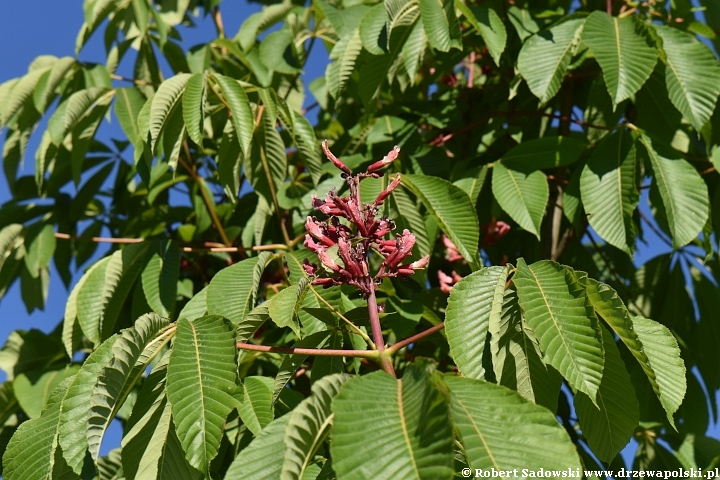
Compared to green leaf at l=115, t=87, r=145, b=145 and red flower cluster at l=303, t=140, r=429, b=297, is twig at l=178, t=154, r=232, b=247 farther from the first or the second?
red flower cluster at l=303, t=140, r=429, b=297

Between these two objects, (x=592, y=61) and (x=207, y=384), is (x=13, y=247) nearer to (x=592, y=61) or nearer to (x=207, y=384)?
(x=207, y=384)

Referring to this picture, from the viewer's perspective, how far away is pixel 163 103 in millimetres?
1854

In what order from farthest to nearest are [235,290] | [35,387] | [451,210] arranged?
[35,387], [451,210], [235,290]

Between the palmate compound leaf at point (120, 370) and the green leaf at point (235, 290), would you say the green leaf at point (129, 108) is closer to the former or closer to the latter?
the green leaf at point (235, 290)

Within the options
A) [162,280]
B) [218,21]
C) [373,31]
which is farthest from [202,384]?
[218,21]

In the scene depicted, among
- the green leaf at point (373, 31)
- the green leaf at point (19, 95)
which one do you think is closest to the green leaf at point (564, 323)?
the green leaf at point (373, 31)

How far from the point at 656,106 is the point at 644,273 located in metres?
0.66

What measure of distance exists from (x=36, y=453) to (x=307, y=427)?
48 cm

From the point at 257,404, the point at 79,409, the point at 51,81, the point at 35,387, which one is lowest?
the point at 35,387

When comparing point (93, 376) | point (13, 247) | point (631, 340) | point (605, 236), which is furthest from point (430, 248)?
point (13, 247)

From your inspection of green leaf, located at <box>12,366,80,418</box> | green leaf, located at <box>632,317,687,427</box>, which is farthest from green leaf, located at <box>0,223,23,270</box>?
green leaf, located at <box>632,317,687,427</box>

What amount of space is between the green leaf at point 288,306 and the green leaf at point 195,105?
658mm

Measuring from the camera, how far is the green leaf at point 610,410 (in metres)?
1.12

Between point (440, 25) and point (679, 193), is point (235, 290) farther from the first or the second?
point (679, 193)
